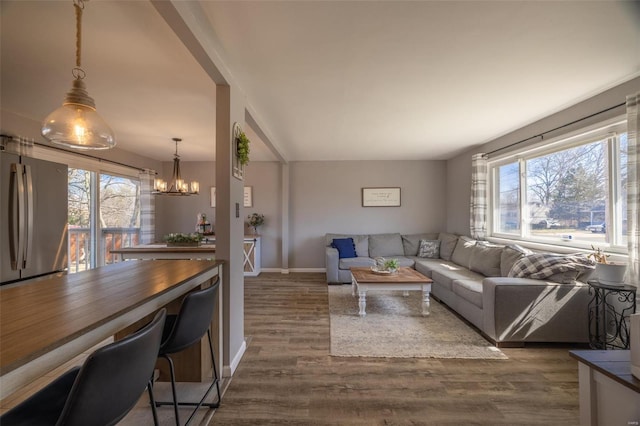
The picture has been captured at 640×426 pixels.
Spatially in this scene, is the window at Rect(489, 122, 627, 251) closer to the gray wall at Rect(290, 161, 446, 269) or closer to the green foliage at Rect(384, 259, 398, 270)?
the gray wall at Rect(290, 161, 446, 269)

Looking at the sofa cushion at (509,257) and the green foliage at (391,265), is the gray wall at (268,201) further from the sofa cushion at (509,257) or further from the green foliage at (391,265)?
the sofa cushion at (509,257)

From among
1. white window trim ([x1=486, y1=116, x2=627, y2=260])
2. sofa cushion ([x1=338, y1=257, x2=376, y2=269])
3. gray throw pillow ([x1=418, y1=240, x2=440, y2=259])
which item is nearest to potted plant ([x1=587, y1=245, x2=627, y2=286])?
white window trim ([x1=486, y1=116, x2=627, y2=260])

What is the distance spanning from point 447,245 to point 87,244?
591cm

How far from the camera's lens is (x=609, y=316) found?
2408 mm

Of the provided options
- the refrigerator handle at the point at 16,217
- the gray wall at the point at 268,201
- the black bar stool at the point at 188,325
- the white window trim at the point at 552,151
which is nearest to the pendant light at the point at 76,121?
the black bar stool at the point at 188,325

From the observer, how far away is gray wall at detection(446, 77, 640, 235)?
8.10 feet

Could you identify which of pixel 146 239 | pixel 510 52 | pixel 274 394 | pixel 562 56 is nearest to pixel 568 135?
pixel 562 56

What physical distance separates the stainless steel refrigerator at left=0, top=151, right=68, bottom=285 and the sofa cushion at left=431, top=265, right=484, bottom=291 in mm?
4385

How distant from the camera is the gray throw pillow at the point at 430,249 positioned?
5.03m

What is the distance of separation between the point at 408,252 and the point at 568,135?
304cm

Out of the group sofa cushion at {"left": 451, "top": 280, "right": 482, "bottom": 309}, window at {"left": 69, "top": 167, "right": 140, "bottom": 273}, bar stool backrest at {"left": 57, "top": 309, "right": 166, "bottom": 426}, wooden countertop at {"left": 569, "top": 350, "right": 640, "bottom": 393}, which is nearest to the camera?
bar stool backrest at {"left": 57, "top": 309, "right": 166, "bottom": 426}

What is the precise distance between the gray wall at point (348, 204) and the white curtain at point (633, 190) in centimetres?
345

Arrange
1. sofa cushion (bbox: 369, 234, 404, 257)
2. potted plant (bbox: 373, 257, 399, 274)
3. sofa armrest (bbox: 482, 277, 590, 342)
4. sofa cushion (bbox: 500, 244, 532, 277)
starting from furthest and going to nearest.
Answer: sofa cushion (bbox: 369, 234, 404, 257) < potted plant (bbox: 373, 257, 399, 274) < sofa cushion (bbox: 500, 244, 532, 277) < sofa armrest (bbox: 482, 277, 590, 342)

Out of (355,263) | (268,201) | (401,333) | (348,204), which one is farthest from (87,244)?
(401,333)
